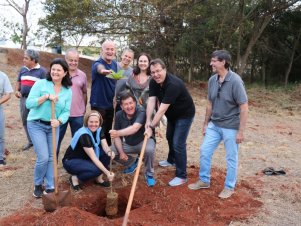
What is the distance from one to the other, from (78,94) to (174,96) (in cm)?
138

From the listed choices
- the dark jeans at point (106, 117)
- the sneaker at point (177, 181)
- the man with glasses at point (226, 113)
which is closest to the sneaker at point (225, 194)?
the man with glasses at point (226, 113)

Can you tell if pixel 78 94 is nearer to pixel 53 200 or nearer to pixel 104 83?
pixel 104 83

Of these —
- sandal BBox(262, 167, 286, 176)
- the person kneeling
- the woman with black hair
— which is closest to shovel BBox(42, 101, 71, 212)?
the person kneeling

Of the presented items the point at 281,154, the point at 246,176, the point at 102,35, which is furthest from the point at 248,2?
the point at 246,176

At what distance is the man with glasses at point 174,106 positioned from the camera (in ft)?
14.1

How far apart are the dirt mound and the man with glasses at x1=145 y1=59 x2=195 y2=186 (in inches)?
14.7

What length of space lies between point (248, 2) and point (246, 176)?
11603 mm

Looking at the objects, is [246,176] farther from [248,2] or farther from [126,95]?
[248,2]

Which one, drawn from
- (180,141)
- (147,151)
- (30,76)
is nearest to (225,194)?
(180,141)

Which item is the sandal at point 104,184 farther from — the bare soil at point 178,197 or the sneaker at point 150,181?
the sneaker at point 150,181

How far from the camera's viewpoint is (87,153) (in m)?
Answer: 4.46

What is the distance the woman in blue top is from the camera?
4066 mm

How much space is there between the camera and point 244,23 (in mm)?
15711

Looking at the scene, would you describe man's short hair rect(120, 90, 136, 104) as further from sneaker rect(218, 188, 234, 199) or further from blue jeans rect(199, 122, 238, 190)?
sneaker rect(218, 188, 234, 199)
